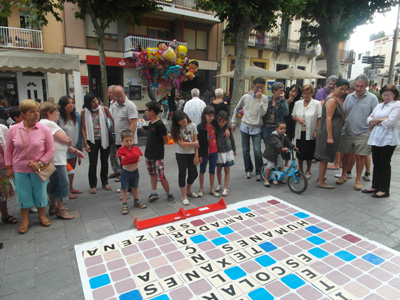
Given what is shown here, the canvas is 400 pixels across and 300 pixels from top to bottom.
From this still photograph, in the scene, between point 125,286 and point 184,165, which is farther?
point 184,165

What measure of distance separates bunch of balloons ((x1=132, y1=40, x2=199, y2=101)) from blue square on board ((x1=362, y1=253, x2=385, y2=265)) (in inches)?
312

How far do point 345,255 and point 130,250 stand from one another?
2.38 m

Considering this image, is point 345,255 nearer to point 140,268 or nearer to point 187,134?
point 140,268

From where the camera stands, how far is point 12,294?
2.40m

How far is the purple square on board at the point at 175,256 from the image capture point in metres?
2.88

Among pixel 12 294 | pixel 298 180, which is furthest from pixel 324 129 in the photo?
pixel 12 294

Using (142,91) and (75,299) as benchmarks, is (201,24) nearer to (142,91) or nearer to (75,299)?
(142,91)

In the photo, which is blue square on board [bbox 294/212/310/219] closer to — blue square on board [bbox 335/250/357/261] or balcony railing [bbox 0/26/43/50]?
blue square on board [bbox 335/250/357/261]

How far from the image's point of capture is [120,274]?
104 inches

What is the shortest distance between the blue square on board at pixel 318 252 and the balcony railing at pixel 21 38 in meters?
17.7

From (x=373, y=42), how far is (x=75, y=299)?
59411 mm

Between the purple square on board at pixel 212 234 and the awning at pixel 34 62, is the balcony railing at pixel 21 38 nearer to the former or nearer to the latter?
the awning at pixel 34 62

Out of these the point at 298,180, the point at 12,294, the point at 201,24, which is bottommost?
the point at 12,294

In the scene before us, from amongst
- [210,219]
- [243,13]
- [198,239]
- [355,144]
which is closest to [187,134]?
[210,219]
